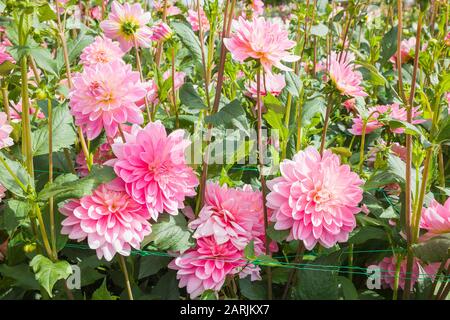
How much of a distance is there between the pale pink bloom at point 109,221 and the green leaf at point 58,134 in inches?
7.3

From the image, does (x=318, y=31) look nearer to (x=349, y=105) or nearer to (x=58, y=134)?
(x=349, y=105)

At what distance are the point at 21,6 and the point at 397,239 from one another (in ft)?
2.62

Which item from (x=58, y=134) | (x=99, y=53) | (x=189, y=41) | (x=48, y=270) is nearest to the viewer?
(x=48, y=270)

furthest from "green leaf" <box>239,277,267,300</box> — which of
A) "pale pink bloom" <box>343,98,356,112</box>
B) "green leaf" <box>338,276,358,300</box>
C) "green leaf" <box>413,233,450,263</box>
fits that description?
"pale pink bloom" <box>343,98,356,112</box>

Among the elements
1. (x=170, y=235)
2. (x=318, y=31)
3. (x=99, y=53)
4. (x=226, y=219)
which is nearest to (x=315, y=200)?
(x=226, y=219)

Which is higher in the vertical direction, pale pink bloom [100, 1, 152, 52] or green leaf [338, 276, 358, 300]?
pale pink bloom [100, 1, 152, 52]

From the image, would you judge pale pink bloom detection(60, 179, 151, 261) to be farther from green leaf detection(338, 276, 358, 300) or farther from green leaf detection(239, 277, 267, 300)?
green leaf detection(338, 276, 358, 300)

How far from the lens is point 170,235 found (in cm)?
99

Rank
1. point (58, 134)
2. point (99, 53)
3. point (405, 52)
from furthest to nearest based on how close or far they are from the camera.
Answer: point (405, 52) → point (99, 53) → point (58, 134)

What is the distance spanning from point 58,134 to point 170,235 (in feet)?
1.13

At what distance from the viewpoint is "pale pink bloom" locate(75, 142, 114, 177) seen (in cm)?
123

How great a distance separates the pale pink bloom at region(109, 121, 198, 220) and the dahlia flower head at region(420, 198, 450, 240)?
0.47 metres

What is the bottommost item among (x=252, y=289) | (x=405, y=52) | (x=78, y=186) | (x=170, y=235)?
(x=252, y=289)

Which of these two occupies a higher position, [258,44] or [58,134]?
[258,44]
